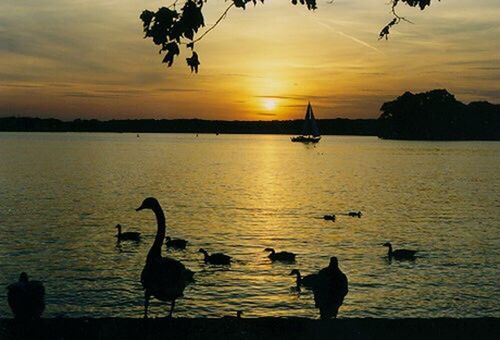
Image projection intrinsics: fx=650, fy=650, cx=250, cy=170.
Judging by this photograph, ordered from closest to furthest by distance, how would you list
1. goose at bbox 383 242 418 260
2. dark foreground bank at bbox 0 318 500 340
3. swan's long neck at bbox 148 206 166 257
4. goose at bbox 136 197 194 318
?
dark foreground bank at bbox 0 318 500 340 < goose at bbox 136 197 194 318 < swan's long neck at bbox 148 206 166 257 < goose at bbox 383 242 418 260

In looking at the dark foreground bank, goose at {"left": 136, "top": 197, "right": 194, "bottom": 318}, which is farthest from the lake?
the dark foreground bank

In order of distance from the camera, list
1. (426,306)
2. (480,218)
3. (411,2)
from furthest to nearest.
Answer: (480,218), (426,306), (411,2)

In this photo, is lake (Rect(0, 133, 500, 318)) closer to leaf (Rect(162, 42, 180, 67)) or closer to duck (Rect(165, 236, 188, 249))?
duck (Rect(165, 236, 188, 249))

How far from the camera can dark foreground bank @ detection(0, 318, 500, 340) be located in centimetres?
646

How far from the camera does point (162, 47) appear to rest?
22.5 ft

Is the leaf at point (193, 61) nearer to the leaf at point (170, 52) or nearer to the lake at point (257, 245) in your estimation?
the leaf at point (170, 52)

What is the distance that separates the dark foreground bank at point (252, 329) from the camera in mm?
6461

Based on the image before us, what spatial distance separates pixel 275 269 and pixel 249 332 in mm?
22687

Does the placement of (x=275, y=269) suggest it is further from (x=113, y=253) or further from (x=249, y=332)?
(x=249, y=332)

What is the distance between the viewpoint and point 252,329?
665 centimetres

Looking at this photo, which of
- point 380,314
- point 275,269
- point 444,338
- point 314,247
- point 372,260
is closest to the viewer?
point 444,338

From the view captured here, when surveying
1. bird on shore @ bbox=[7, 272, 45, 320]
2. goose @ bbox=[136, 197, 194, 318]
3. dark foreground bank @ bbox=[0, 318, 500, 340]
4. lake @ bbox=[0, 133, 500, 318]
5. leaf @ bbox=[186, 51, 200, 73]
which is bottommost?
lake @ bbox=[0, 133, 500, 318]

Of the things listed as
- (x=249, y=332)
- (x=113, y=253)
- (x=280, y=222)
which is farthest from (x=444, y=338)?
(x=280, y=222)

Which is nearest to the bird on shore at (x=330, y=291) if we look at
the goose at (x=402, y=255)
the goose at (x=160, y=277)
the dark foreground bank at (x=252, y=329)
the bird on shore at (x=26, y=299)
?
the goose at (x=160, y=277)
